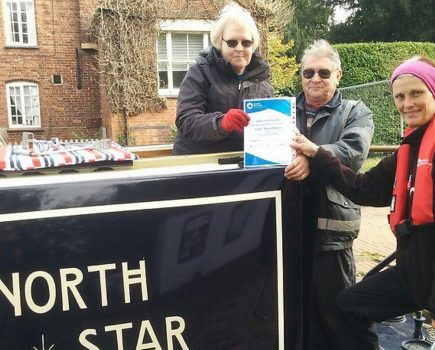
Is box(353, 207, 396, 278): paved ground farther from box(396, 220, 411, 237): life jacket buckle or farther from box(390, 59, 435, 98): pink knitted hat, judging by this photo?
box(390, 59, 435, 98): pink knitted hat

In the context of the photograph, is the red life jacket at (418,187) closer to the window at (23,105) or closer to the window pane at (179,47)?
the window pane at (179,47)

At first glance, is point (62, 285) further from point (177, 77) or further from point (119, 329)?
point (177, 77)

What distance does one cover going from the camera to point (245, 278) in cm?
150

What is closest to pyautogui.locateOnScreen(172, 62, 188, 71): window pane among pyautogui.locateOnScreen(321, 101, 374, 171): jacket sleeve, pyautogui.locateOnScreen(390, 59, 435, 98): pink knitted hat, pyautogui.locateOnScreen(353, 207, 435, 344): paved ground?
pyautogui.locateOnScreen(353, 207, 435, 344): paved ground

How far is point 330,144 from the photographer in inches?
79.6

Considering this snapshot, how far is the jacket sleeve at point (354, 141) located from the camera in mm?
1966

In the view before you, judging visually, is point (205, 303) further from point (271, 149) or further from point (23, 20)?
point (23, 20)

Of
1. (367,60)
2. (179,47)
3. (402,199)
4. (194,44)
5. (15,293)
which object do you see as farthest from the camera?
(367,60)

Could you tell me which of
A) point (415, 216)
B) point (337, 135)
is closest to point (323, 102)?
point (337, 135)

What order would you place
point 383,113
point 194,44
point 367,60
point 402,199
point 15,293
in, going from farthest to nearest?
point 367,60 → point 194,44 → point 383,113 → point 402,199 → point 15,293

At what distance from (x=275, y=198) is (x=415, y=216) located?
0.56 metres

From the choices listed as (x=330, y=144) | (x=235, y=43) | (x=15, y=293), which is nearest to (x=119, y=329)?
(x=15, y=293)

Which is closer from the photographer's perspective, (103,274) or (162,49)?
(103,274)

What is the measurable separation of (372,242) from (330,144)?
4.09m
